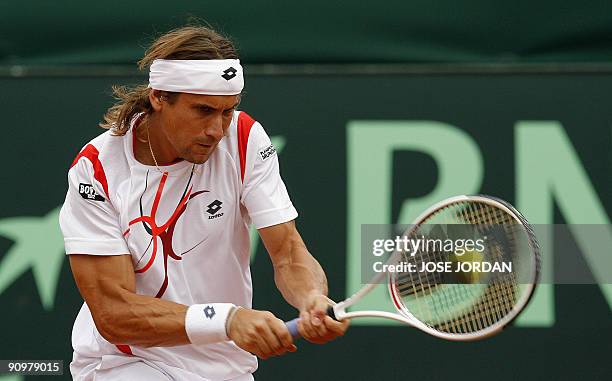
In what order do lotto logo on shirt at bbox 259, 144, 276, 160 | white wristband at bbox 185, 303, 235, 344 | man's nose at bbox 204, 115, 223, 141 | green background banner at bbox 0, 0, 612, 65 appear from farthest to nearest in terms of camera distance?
green background banner at bbox 0, 0, 612, 65 → lotto logo on shirt at bbox 259, 144, 276, 160 → man's nose at bbox 204, 115, 223, 141 → white wristband at bbox 185, 303, 235, 344

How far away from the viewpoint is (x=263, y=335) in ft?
9.89

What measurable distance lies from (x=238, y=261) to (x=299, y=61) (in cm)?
167

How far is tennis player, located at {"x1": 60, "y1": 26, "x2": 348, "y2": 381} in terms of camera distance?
324 cm

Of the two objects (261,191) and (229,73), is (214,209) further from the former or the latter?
(229,73)

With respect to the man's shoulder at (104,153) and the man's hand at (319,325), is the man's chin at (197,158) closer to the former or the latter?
the man's shoulder at (104,153)

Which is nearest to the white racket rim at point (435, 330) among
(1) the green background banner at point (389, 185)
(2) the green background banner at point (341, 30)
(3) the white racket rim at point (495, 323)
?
(3) the white racket rim at point (495, 323)

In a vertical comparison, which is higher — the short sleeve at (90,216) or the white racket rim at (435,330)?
the short sleeve at (90,216)

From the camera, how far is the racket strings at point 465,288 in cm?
326

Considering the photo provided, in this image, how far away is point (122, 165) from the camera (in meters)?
3.35

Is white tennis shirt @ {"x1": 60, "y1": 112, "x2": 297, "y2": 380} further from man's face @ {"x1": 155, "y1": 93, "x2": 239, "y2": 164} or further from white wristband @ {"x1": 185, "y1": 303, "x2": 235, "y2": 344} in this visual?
white wristband @ {"x1": 185, "y1": 303, "x2": 235, "y2": 344}

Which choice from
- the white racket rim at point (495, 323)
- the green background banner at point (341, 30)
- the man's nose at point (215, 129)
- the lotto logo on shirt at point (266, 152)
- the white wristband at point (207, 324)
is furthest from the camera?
the green background banner at point (341, 30)

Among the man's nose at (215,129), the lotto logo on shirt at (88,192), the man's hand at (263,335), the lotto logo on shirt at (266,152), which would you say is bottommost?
the man's hand at (263,335)

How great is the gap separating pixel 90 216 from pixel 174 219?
0.23 metres

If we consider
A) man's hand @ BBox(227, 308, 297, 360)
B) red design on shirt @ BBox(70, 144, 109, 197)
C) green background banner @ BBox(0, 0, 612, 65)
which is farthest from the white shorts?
green background banner @ BBox(0, 0, 612, 65)
